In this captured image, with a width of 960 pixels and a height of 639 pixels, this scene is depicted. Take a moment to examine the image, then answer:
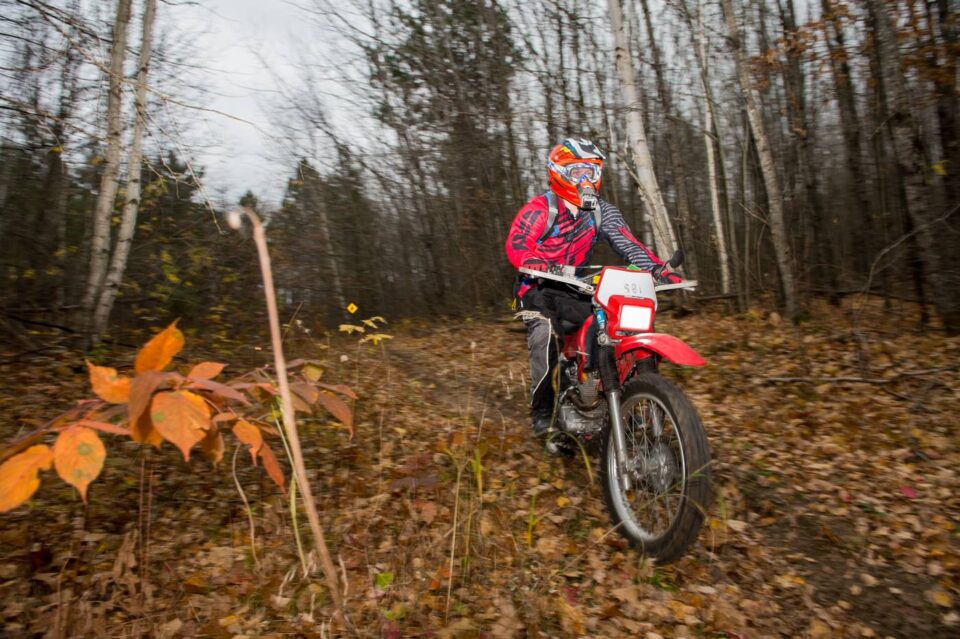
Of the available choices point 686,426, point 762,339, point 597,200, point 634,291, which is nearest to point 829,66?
point 762,339

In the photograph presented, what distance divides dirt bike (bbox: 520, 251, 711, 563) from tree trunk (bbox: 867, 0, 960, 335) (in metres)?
4.90

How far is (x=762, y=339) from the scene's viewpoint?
7820 mm

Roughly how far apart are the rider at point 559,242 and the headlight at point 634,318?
605 millimetres

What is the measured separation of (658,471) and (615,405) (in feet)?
1.52

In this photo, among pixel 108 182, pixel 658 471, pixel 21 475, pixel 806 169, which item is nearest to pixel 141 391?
pixel 21 475

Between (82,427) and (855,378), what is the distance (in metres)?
6.44

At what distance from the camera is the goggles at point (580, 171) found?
4.36 metres

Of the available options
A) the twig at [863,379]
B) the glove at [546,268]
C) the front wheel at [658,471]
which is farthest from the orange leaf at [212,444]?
the twig at [863,379]

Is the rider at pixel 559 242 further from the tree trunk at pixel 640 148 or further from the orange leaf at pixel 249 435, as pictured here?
the tree trunk at pixel 640 148

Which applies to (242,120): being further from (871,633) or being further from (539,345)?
(871,633)

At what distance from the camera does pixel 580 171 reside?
14.3ft

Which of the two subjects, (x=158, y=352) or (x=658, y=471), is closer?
(x=158, y=352)

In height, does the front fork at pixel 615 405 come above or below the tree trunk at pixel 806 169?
below

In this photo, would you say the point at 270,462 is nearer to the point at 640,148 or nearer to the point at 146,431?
the point at 146,431
